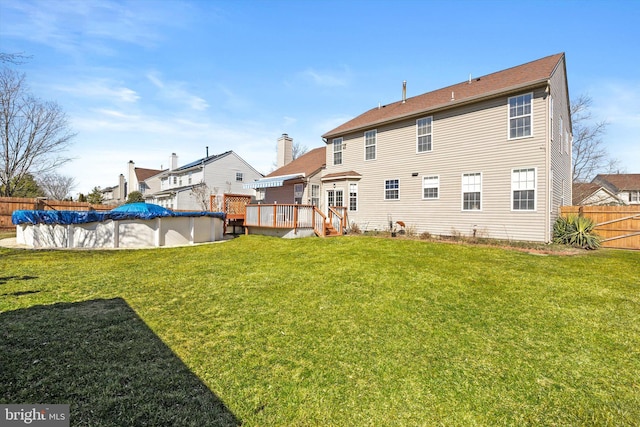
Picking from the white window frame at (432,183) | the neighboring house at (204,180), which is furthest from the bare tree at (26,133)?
the white window frame at (432,183)

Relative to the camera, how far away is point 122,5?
948 centimetres

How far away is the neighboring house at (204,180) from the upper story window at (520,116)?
82.6 feet

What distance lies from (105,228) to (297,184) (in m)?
11.3

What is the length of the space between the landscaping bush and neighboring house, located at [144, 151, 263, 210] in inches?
1046

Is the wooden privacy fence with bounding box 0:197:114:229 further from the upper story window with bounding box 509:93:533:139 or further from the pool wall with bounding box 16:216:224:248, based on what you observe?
the upper story window with bounding box 509:93:533:139

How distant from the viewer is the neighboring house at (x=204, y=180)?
31.4 metres

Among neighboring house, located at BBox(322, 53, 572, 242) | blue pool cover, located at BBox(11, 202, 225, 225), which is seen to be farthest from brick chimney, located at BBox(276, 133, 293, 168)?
blue pool cover, located at BBox(11, 202, 225, 225)

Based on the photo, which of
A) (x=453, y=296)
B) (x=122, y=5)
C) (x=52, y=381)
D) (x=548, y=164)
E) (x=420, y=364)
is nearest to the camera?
(x=52, y=381)

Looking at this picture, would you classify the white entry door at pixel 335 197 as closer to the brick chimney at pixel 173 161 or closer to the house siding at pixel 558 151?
the house siding at pixel 558 151

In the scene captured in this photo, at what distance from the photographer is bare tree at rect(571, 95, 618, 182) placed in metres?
24.6

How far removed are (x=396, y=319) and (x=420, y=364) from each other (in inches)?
48.9

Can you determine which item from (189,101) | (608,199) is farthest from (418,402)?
(608,199)

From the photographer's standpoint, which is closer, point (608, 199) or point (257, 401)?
point (257, 401)

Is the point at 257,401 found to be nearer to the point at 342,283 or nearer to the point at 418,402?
the point at 418,402
